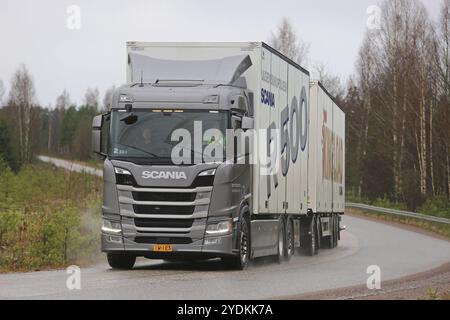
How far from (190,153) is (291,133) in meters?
5.03

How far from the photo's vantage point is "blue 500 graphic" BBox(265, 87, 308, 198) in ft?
62.1

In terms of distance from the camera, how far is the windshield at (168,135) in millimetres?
16422

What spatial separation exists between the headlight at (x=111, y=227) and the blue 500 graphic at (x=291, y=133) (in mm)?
3536

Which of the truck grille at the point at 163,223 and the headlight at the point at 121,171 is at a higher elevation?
the headlight at the point at 121,171

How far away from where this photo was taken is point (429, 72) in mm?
50500

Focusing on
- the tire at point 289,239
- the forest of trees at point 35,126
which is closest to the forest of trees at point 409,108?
the forest of trees at point 35,126

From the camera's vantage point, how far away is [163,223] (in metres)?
16.5

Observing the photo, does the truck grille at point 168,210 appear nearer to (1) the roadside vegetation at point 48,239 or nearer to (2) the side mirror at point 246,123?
(2) the side mirror at point 246,123

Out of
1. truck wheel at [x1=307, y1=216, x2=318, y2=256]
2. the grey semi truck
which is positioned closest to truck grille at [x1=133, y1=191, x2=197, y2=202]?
the grey semi truck

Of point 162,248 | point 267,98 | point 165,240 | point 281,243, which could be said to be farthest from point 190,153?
point 281,243

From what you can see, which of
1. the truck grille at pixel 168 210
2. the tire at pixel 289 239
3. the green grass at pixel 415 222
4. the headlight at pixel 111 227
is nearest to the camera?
the truck grille at pixel 168 210

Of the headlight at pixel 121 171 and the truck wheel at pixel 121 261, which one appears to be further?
the truck wheel at pixel 121 261

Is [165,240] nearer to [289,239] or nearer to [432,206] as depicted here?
[289,239]
